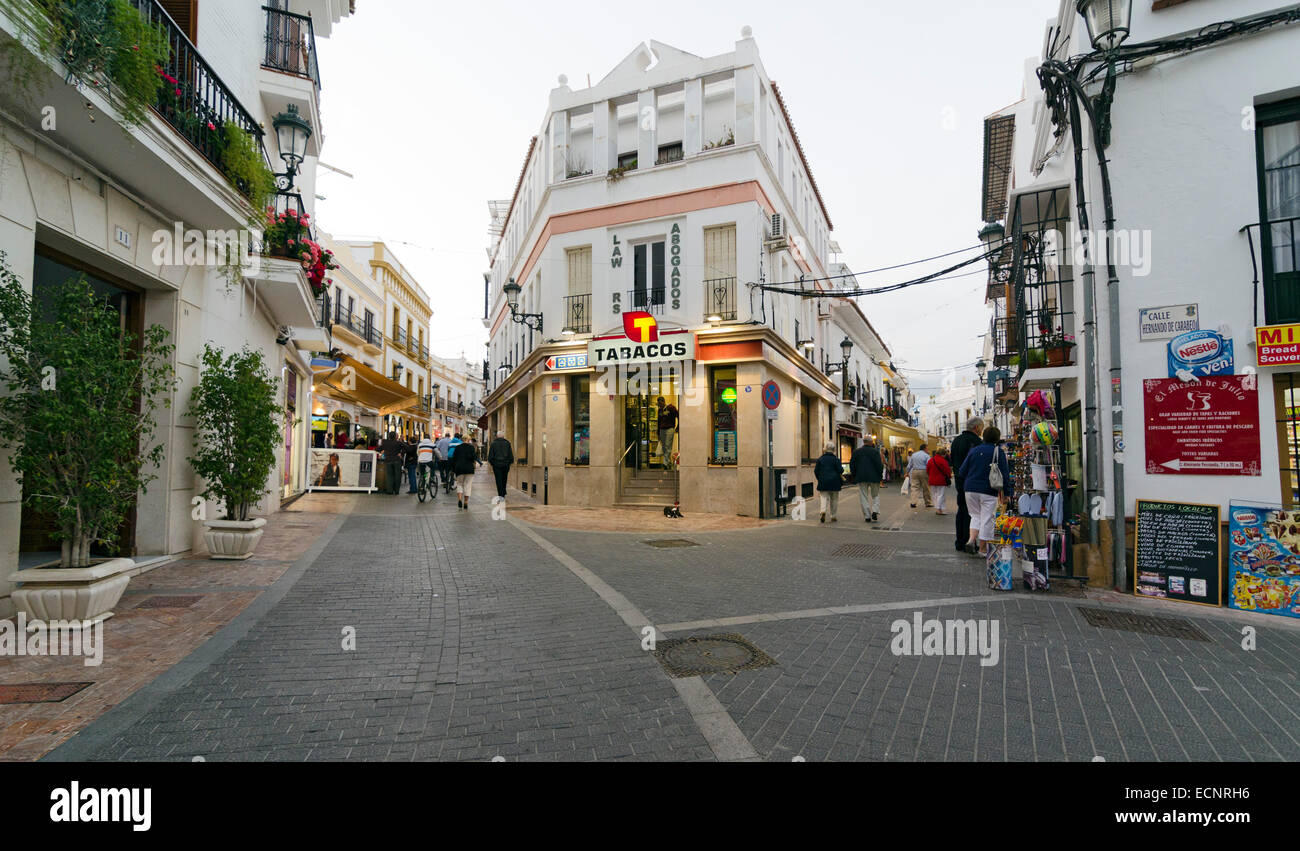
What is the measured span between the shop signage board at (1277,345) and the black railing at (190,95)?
1067 cm

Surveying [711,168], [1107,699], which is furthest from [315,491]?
[1107,699]

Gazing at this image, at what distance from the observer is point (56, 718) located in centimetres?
307

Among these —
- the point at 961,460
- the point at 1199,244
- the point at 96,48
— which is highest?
the point at 96,48

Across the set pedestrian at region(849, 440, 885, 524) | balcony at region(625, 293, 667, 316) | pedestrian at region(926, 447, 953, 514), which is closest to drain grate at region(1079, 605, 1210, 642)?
pedestrian at region(849, 440, 885, 524)

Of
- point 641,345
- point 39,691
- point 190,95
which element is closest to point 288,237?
point 190,95

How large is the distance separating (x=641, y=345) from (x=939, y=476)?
7750 millimetres

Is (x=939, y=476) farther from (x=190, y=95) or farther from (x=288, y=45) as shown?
(x=288, y=45)

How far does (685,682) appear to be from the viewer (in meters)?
3.64

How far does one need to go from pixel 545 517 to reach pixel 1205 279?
10.9 meters

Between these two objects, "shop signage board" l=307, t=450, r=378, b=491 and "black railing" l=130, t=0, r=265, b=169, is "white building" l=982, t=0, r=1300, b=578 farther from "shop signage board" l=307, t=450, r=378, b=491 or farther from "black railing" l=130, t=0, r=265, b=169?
"shop signage board" l=307, t=450, r=378, b=491

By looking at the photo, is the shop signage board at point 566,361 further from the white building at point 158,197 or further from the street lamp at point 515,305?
the white building at point 158,197

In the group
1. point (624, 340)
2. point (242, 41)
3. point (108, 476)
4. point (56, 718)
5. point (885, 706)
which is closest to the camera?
point (56, 718)

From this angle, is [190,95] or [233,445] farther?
[233,445]
